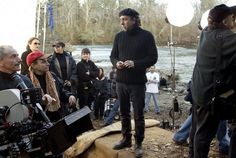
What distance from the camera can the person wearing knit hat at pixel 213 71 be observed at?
2.79 metres

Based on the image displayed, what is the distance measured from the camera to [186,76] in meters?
20.2

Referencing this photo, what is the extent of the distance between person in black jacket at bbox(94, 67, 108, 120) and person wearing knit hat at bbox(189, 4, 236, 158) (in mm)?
5263

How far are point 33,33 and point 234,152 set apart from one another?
5.30 meters

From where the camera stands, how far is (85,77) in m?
7.64

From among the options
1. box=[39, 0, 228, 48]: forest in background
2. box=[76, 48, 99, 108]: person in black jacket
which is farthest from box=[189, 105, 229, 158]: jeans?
box=[39, 0, 228, 48]: forest in background

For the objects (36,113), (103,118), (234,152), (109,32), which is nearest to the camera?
(36,113)

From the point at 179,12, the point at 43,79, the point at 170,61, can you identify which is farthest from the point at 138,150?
the point at 170,61

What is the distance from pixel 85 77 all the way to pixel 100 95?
836 millimetres

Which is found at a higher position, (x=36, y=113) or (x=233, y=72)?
(x=233, y=72)

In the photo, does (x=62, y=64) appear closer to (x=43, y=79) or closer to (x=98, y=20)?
(x=43, y=79)

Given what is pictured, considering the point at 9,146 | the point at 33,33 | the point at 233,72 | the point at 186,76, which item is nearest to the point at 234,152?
the point at 233,72

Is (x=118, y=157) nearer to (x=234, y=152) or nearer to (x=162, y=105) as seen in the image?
(x=234, y=152)

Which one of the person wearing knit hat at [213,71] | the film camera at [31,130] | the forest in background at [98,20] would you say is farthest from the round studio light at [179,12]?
the forest in background at [98,20]

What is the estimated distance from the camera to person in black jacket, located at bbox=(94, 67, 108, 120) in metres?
8.22
